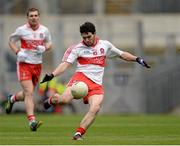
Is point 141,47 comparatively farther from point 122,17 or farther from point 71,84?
point 71,84

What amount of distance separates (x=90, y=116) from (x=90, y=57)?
4.70 feet

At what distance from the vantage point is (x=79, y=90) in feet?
60.4

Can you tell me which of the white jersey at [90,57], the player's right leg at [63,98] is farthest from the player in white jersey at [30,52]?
the white jersey at [90,57]

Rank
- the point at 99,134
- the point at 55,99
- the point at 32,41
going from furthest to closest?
the point at 32,41 < the point at 99,134 < the point at 55,99

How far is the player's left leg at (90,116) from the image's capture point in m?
17.8

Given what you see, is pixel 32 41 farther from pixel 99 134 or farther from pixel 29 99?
pixel 99 134

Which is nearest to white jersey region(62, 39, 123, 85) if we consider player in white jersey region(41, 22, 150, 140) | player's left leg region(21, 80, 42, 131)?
player in white jersey region(41, 22, 150, 140)

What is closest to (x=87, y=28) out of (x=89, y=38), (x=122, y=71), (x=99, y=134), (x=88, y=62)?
(x=89, y=38)

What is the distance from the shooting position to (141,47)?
37.1m

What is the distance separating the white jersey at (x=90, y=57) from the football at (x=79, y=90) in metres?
0.37

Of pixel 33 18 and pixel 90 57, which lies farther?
pixel 33 18

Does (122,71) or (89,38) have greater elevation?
(89,38)

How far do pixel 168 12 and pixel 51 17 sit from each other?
5475mm

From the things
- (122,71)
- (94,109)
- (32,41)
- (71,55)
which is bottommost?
(122,71)
